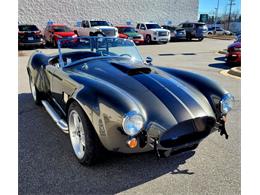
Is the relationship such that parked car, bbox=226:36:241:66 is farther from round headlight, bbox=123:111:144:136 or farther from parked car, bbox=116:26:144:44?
parked car, bbox=116:26:144:44

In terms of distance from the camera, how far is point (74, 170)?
3098 millimetres

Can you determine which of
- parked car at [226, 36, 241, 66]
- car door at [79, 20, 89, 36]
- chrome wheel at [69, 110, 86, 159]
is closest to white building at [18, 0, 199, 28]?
car door at [79, 20, 89, 36]

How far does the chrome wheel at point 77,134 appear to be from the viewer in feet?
10.6

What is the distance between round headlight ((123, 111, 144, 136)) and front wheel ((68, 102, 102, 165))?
46cm

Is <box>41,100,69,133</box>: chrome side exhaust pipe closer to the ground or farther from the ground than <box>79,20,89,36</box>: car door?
closer to the ground

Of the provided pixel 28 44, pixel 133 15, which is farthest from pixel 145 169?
pixel 133 15

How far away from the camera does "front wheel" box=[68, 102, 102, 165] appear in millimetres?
2946

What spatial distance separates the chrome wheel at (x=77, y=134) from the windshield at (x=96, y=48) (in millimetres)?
1523

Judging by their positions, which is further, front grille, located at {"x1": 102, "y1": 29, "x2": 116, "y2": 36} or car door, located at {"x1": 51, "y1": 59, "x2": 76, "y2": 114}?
front grille, located at {"x1": 102, "y1": 29, "x2": 116, "y2": 36}

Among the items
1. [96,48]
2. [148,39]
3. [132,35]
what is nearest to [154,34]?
[148,39]

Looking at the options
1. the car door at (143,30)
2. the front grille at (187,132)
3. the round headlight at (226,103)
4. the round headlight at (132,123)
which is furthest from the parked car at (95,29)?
the round headlight at (132,123)

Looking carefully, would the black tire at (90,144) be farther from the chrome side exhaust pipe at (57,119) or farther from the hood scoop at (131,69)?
the hood scoop at (131,69)
